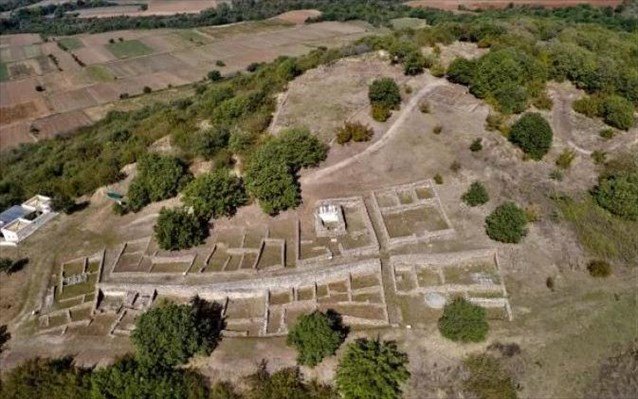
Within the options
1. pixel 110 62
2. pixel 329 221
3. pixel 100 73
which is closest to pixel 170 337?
pixel 329 221

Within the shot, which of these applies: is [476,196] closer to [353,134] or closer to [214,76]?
[353,134]

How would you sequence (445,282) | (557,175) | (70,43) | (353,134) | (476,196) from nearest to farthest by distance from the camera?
(445,282), (476,196), (557,175), (353,134), (70,43)

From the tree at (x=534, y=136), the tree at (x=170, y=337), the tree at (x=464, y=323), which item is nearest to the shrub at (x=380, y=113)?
the tree at (x=534, y=136)

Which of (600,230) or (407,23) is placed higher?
(600,230)

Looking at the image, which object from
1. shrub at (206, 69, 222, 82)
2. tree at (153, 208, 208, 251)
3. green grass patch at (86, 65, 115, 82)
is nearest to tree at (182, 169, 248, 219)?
tree at (153, 208, 208, 251)

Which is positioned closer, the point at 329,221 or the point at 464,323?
the point at 464,323

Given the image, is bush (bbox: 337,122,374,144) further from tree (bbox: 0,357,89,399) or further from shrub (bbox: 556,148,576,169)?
tree (bbox: 0,357,89,399)
